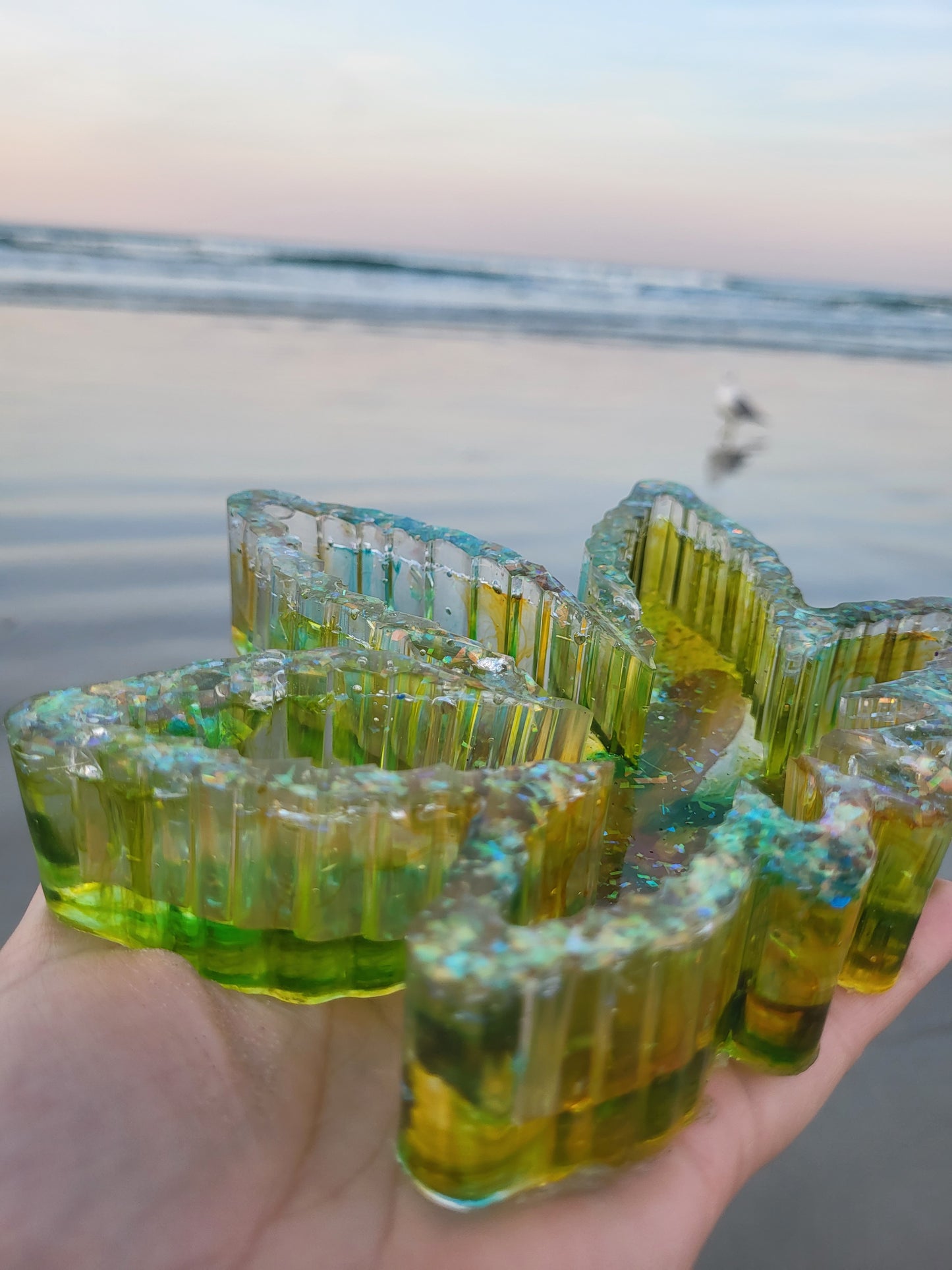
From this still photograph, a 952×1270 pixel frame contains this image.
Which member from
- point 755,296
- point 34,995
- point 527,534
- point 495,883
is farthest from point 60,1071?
point 755,296

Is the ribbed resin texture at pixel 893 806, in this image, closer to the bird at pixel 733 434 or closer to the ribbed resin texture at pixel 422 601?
the ribbed resin texture at pixel 422 601

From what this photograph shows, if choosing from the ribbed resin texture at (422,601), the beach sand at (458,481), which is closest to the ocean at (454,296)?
the beach sand at (458,481)

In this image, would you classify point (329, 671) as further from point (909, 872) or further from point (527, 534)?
point (527, 534)

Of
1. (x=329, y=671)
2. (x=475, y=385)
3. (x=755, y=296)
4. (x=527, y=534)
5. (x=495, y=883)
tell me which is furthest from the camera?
(x=755, y=296)

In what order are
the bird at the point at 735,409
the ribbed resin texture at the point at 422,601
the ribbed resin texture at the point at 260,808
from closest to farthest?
the ribbed resin texture at the point at 260,808 → the ribbed resin texture at the point at 422,601 → the bird at the point at 735,409

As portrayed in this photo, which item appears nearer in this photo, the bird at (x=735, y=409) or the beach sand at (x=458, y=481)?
the beach sand at (x=458, y=481)

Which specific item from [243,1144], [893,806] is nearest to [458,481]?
[893,806]
